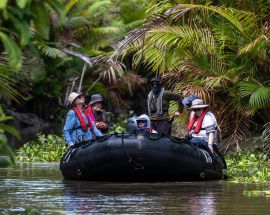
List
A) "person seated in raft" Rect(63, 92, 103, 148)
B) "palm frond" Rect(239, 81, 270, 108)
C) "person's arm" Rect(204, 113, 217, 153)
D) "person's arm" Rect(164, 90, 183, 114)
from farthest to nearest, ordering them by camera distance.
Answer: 1. "person's arm" Rect(164, 90, 183, 114)
2. "palm frond" Rect(239, 81, 270, 108)
3. "person's arm" Rect(204, 113, 217, 153)
4. "person seated in raft" Rect(63, 92, 103, 148)

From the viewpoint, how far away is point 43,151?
22.6 meters

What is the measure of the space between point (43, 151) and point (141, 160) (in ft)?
25.9

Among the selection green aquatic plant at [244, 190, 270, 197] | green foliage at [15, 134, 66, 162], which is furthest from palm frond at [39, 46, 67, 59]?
green aquatic plant at [244, 190, 270, 197]

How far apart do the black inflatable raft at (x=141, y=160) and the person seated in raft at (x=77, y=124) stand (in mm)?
394

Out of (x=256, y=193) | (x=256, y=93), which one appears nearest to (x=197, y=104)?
(x=256, y=93)

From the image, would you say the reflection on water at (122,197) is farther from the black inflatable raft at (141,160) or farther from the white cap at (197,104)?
the white cap at (197,104)

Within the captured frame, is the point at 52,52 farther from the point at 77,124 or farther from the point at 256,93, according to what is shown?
the point at 77,124

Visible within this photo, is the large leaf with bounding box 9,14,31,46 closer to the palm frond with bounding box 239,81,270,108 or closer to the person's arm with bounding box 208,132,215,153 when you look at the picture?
the person's arm with bounding box 208,132,215,153

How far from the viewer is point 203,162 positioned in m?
15.4

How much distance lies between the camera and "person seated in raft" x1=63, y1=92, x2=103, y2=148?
52.0 ft

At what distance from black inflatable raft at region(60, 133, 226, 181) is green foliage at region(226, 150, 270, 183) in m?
0.65

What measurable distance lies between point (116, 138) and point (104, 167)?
590 mm

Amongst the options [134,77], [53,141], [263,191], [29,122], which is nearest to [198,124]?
[263,191]

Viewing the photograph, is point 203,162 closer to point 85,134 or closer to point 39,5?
point 85,134
